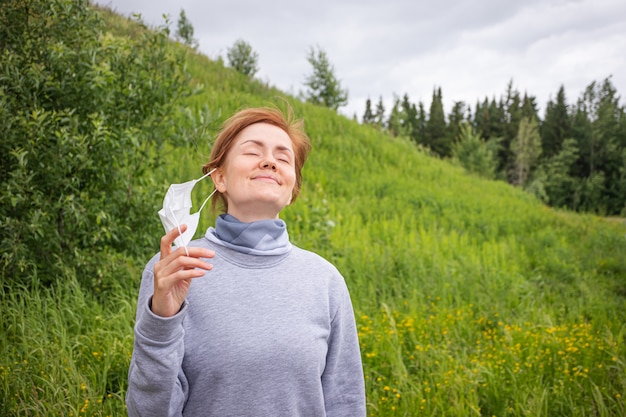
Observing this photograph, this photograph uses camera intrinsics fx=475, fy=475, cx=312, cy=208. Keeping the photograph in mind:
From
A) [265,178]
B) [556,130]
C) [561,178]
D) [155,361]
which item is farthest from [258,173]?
[556,130]

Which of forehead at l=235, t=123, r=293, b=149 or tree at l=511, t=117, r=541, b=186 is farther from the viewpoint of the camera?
tree at l=511, t=117, r=541, b=186

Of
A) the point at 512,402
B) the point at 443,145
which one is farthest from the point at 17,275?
the point at 443,145

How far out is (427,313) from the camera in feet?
16.1

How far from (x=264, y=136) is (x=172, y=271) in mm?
622

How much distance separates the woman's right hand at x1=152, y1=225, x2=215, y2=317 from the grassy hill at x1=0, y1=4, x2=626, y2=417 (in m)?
0.80

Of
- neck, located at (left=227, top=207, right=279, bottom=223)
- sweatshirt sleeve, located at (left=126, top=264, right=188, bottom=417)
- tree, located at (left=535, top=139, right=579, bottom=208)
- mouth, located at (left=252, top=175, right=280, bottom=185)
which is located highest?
tree, located at (left=535, top=139, right=579, bottom=208)

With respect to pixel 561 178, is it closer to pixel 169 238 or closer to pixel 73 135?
pixel 73 135

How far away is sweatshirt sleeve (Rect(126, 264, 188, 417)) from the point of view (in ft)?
3.82

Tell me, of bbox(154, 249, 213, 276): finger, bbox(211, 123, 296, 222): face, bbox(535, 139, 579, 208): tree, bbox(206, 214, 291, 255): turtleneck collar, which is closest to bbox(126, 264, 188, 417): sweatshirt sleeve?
bbox(154, 249, 213, 276): finger

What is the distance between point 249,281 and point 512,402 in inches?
103

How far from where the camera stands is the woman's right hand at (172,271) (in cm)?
108

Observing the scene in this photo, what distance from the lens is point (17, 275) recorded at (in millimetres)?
3721

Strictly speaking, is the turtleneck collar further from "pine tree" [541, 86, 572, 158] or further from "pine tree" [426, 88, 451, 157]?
"pine tree" [426, 88, 451, 157]

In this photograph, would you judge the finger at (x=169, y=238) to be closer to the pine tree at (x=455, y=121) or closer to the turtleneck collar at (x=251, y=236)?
the turtleneck collar at (x=251, y=236)
